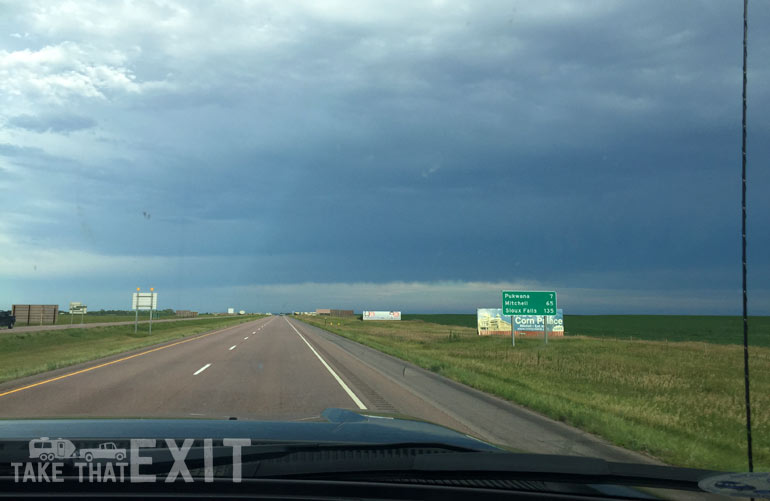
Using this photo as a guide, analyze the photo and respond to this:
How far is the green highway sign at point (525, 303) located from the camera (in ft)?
118

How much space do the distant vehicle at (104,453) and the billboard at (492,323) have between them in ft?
161

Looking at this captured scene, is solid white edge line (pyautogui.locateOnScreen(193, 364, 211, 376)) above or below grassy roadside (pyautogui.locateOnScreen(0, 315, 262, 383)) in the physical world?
above

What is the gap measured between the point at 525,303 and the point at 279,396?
27.4m

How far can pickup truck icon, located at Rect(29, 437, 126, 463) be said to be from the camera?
8.64 ft

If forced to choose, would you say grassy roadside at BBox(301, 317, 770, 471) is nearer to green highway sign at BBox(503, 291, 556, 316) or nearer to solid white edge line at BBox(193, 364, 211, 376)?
solid white edge line at BBox(193, 364, 211, 376)

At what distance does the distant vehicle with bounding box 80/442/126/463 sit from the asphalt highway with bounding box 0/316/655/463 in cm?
226

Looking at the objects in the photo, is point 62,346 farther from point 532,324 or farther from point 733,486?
point 733,486

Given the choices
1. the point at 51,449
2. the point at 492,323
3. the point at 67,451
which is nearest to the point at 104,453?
the point at 67,451

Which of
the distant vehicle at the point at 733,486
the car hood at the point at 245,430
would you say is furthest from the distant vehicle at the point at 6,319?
the distant vehicle at the point at 733,486

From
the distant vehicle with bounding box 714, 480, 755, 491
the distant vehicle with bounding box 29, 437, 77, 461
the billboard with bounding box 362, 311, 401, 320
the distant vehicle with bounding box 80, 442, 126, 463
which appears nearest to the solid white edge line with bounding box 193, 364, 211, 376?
the distant vehicle with bounding box 29, 437, 77, 461

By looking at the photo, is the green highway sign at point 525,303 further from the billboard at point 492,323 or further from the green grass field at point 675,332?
the green grass field at point 675,332

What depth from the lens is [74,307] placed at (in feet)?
235

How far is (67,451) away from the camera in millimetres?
2754

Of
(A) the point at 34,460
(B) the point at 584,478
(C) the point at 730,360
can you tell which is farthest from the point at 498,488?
(C) the point at 730,360
